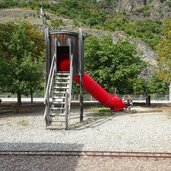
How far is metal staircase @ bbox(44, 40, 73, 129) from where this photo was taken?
61.9ft

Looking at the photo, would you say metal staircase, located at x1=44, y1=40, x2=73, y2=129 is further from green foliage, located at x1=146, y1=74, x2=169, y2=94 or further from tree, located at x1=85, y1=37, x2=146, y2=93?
green foliage, located at x1=146, y1=74, x2=169, y2=94

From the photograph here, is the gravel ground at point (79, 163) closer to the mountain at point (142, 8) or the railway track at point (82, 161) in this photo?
the railway track at point (82, 161)

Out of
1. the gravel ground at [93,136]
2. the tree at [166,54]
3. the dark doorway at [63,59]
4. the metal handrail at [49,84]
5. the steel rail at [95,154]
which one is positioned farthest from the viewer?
the tree at [166,54]

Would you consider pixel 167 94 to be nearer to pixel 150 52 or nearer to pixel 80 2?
pixel 150 52

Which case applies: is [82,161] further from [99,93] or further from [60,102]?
[99,93]

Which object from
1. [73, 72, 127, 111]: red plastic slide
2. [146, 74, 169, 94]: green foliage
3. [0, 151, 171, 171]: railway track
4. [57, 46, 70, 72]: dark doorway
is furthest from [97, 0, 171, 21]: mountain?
[0, 151, 171, 171]: railway track

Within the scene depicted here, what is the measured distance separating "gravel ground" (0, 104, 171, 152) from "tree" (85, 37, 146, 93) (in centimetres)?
1329

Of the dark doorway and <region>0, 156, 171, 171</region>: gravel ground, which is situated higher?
the dark doorway

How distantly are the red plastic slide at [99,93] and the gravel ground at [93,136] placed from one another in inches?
134

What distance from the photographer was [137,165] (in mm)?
11305

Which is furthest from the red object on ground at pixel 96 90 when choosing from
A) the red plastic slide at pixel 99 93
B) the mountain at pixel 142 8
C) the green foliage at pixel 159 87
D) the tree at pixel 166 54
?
the mountain at pixel 142 8

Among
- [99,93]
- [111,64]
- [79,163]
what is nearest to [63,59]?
[99,93]

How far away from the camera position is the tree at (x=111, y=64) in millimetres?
35406

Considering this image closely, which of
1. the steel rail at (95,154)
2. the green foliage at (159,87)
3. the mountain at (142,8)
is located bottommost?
the steel rail at (95,154)
